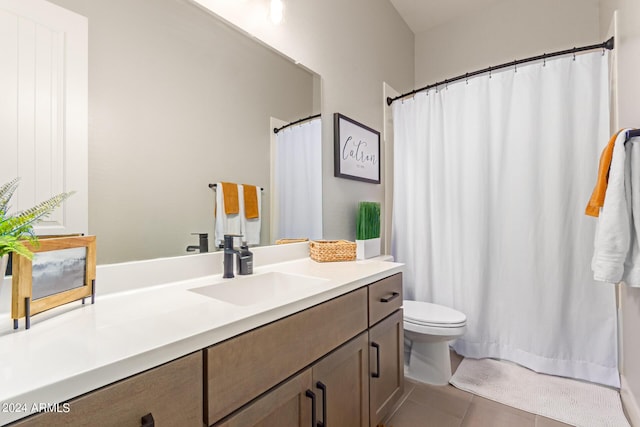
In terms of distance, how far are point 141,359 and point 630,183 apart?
1942mm

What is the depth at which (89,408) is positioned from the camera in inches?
19.2

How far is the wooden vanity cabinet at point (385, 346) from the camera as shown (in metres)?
1.27

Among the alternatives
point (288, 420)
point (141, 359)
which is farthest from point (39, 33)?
point (288, 420)

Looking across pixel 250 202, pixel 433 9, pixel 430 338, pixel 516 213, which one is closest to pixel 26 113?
pixel 250 202

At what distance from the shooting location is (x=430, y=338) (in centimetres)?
181

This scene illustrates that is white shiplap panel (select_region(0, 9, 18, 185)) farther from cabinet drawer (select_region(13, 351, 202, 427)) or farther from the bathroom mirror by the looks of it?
cabinet drawer (select_region(13, 351, 202, 427))

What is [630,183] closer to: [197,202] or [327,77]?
[327,77]

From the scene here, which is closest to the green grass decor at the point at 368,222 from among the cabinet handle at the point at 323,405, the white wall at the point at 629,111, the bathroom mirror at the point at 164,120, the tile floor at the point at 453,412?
the bathroom mirror at the point at 164,120

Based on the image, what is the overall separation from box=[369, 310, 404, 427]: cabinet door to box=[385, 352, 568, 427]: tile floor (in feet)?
0.67

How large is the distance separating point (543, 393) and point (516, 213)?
3.47ft

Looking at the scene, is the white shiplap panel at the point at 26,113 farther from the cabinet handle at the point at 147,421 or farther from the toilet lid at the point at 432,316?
the toilet lid at the point at 432,316

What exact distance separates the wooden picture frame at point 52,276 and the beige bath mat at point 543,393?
6.52ft

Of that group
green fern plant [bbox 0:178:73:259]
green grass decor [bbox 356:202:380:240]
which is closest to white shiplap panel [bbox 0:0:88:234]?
green fern plant [bbox 0:178:73:259]

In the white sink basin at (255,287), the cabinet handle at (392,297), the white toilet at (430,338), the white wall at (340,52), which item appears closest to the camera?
the white sink basin at (255,287)
